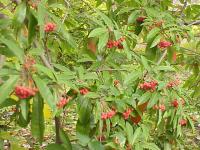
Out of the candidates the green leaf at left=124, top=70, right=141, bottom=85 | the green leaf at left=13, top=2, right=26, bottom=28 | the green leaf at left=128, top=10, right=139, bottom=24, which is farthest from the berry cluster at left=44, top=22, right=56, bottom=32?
the green leaf at left=128, top=10, right=139, bottom=24

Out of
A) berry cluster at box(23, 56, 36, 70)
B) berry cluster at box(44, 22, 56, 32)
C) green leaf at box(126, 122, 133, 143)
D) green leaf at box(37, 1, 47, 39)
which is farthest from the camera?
green leaf at box(126, 122, 133, 143)

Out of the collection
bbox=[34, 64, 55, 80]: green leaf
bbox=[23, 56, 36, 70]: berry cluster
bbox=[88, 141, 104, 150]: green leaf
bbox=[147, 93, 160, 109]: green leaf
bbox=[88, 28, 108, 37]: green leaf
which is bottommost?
bbox=[88, 141, 104, 150]: green leaf

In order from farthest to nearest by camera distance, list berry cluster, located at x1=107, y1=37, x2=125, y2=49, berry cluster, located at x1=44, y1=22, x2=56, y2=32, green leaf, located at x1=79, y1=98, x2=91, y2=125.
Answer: berry cluster, located at x1=107, y1=37, x2=125, y2=49 → green leaf, located at x1=79, y1=98, x2=91, y2=125 → berry cluster, located at x1=44, y1=22, x2=56, y2=32

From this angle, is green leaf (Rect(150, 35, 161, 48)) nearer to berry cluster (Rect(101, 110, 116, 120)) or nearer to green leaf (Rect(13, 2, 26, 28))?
berry cluster (Rect(101, 110, 116, 120))

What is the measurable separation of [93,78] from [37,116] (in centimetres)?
38

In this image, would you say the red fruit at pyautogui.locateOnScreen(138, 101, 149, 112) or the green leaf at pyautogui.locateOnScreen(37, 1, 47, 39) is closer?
the green leaf at pyautogui.locateOnScreen(37, 1, 47, 39)

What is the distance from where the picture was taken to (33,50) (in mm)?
1611

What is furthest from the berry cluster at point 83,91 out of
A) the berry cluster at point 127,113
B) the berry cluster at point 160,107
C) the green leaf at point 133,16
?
the green leaf at point 133,16

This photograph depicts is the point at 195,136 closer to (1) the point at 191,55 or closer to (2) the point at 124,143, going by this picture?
(1) the point at 191,55

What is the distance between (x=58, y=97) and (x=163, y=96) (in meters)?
0.70

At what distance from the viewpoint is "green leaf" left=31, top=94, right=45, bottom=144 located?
60.9 inches

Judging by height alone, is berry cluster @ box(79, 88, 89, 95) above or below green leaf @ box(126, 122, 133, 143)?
above

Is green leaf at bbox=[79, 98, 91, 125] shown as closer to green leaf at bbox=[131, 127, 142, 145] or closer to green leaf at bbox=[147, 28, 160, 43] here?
green leaf at bbox=[131, 127, 142, 145]

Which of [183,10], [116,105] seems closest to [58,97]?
[116,105]
